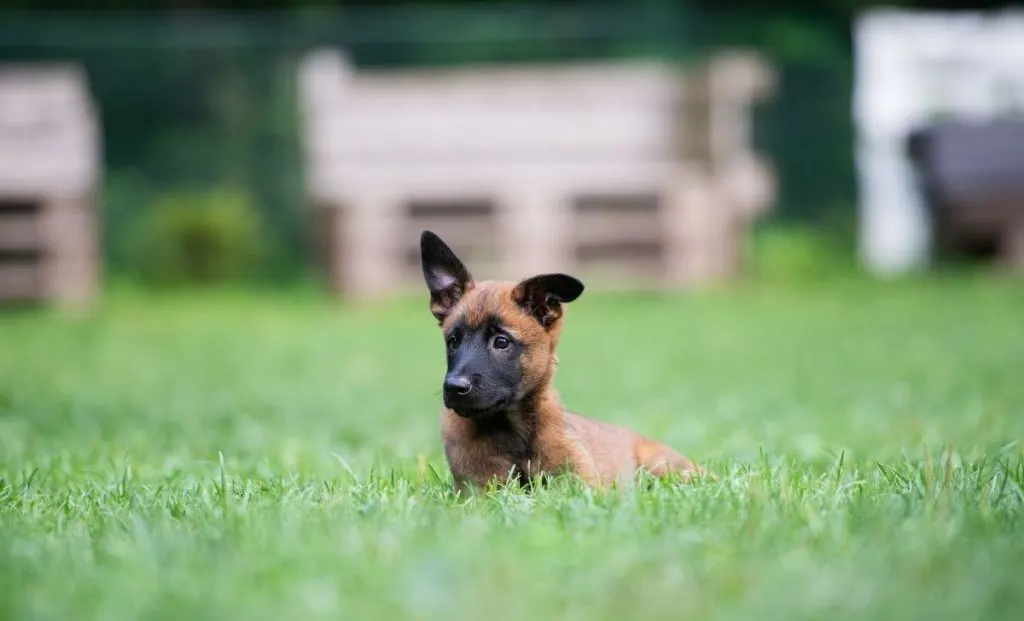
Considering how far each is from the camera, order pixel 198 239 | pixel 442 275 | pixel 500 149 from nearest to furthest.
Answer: pixel 442 275, pixel 500 149, pixel 198 239

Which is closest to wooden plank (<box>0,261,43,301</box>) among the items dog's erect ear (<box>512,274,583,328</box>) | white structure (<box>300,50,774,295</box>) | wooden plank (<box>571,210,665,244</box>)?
white structure (<box>300,50,774,295</box>)

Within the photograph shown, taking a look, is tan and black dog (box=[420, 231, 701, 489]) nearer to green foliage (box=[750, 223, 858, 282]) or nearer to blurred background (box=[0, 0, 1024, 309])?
blurred background (box=[0, 0, 1024, 309])

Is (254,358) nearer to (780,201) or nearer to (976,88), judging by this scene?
(780,201)

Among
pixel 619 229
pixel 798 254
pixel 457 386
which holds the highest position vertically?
pixel 457 386

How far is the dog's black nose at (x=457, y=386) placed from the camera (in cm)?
446

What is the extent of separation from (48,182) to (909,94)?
443 inches

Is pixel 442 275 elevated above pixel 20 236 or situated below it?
above

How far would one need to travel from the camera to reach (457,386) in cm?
446

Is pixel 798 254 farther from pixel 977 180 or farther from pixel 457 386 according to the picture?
pixel 457 386

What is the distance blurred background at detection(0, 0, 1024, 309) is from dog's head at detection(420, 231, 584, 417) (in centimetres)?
1053

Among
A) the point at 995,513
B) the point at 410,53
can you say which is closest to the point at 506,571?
the point at 995,513

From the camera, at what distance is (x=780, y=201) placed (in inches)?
738

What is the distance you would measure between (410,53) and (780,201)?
5.60 m

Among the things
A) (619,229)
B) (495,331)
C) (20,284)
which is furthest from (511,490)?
(20,284)
